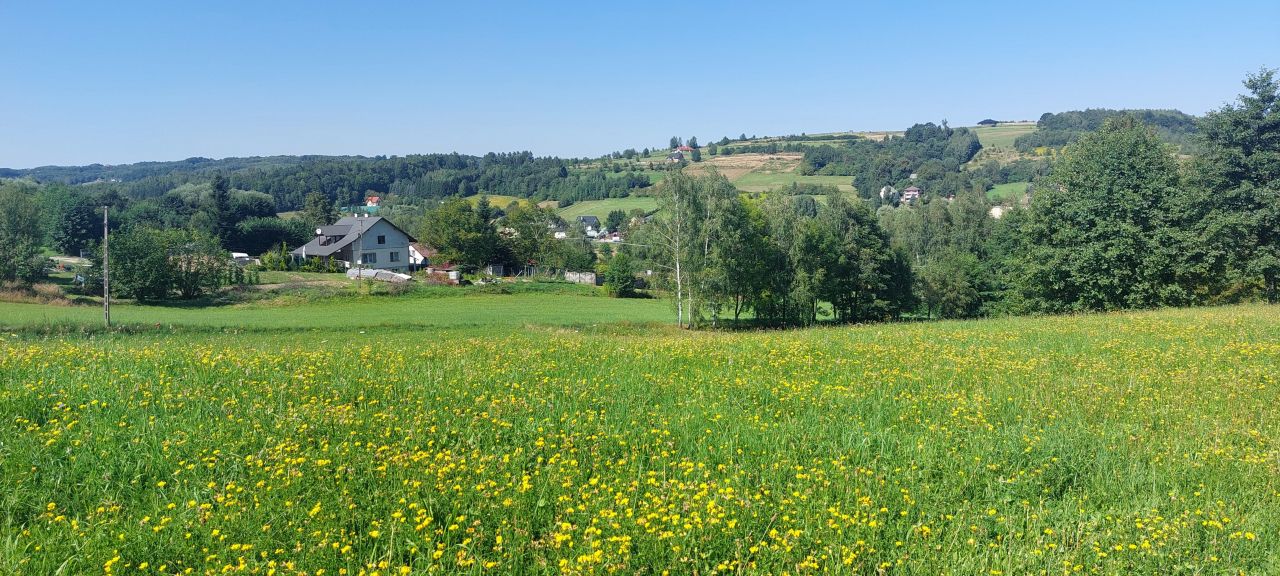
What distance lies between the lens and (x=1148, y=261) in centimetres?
3703

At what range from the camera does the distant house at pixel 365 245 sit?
89.7 m

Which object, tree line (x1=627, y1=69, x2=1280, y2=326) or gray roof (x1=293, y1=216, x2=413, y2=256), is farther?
gray roof (x1=293, y1=216, x2=413, y2=256)

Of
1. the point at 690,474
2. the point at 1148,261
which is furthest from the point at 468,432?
the point at 1148,261

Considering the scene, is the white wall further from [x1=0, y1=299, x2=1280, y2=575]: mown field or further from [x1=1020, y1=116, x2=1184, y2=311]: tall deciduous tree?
[x1=0, y1=299, x2=1280, y2=575]: mown field

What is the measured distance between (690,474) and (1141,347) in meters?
12.8

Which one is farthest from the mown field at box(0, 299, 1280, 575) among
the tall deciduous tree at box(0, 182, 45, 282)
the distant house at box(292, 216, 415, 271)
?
the distant house at box(292, 216, 415, 271)

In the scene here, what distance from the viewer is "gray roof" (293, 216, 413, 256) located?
90938mm

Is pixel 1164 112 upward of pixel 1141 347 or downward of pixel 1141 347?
upward

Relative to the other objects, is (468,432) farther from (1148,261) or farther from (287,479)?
(1148,261)

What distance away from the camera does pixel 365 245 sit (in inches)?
3526

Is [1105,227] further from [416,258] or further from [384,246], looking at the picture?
[416,258]

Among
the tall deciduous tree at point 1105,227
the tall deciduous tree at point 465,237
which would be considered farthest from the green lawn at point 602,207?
the tall deciduous tree at point 1105,227

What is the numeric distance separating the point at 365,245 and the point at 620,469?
295ft

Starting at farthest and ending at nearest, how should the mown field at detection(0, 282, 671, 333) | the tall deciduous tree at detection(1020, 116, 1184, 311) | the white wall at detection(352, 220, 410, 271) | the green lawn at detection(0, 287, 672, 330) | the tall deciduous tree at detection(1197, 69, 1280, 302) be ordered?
the white wall at detection(352, 220, 410, 271) → the green lawn at detection(0, 287, 672, 330) → the mown field at detection(0, 282, 671, 333) → the tall deciduous tree at detection(1020, 116, 1184, 311) → the tall deciduous tree at detection(1197, 69, 1280, 302)
